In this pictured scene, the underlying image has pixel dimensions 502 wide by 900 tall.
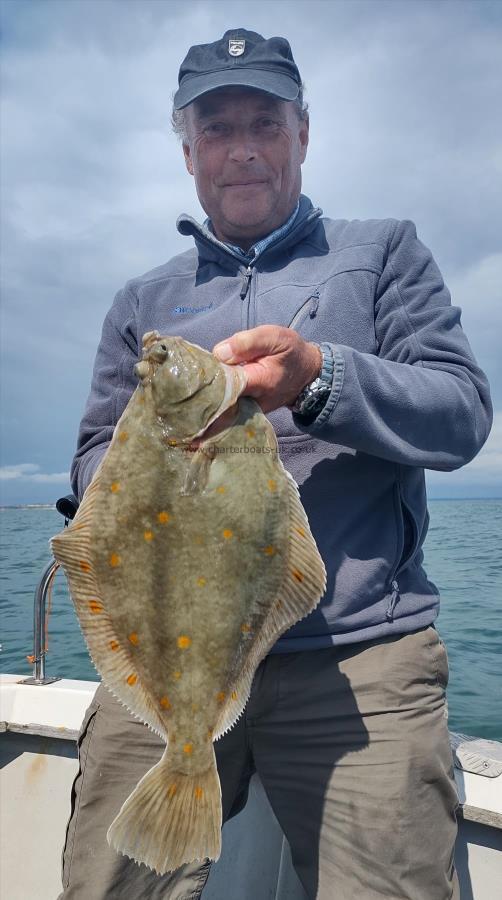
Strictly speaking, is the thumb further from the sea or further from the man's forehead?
the sea

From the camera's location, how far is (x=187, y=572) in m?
1.88

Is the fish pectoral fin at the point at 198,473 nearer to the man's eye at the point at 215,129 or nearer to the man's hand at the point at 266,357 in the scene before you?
the man's hand at the point at 266,357

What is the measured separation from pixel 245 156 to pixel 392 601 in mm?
2189

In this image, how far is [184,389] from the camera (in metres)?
1.90

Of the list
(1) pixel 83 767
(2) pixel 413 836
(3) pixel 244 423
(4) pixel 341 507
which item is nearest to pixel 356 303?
(4) pixel 341 507

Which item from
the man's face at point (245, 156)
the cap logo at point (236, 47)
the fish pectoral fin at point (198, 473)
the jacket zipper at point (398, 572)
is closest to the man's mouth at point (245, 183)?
the man's face at point (245, 156)

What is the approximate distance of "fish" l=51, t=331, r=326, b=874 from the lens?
1.86 meters

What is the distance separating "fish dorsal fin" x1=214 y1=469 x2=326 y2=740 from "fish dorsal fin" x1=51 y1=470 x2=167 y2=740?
0.26 metres

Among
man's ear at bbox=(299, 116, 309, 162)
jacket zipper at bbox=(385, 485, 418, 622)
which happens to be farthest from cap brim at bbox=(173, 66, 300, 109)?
jacket zipper at bbox=(385, 485, 418, 622)

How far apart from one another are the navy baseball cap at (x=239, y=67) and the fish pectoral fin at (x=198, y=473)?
77.7 inches

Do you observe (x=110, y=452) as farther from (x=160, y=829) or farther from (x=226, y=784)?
(x=226, y=784)

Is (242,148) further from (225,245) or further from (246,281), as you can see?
(246,281)

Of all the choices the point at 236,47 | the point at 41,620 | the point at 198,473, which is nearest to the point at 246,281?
the point at 236,47

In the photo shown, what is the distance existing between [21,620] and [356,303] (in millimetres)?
11319
